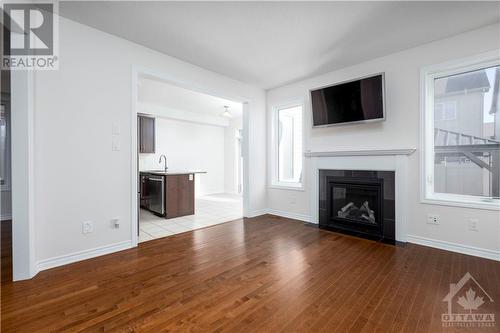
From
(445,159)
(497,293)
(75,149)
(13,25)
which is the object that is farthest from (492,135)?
(13,25)

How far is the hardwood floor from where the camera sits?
5.15 feet

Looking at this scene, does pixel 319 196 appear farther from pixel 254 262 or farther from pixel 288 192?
pixel 254 262

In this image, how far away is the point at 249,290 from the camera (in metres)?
1.97

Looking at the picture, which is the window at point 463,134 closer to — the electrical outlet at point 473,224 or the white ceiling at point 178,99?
the electrical outlet at point 473,224

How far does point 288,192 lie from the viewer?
4.57 metres

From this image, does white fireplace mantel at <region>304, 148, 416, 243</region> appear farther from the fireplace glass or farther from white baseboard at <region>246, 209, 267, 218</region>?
white baseboard at <region>246, 209, 267, 218</region>

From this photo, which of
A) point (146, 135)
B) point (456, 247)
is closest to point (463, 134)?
point (456, 247)

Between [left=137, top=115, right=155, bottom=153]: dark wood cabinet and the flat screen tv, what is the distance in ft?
14.0

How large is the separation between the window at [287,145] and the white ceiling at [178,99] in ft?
4.50

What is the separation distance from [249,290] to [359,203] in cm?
248

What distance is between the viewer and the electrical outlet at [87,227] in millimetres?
2594

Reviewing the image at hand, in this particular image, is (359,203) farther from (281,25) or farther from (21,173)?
(21,173)

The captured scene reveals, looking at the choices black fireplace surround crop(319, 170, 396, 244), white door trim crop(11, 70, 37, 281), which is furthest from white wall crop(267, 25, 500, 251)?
white door trim crop(11, 70, 37, 281)

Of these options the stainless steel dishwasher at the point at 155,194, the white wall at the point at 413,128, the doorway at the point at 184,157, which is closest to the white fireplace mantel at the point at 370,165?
the white wall at the point at 413,128
